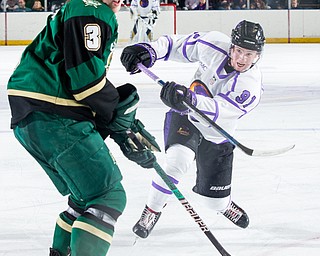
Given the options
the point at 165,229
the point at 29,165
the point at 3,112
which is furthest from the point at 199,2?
the point at 165,229

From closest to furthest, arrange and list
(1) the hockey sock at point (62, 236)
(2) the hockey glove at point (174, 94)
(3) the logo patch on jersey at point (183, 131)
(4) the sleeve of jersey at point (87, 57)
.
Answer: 1. (4) the sleeve of jersey at point (87, 57)
2. (1) the hockey sock at point (62, 236)
3. (2) the hockey glove at point (174, 94)
4. (3) the logo patch on jersey at point (183, 131)

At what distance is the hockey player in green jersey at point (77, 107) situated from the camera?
186 cm

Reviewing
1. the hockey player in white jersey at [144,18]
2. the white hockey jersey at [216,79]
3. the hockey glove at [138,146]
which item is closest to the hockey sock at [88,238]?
the hockey glove at [138,146]

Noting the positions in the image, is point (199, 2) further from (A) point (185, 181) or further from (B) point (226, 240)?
(B) point (226, 240)

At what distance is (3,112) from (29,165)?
1.73 m

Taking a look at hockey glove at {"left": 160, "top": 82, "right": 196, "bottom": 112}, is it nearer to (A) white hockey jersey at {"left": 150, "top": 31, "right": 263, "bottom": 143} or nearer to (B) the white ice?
(A) white hockey jersey at {"left": 150, "top": 31, "right": 263, "bottom": 143}

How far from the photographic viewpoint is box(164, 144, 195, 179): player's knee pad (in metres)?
2.79

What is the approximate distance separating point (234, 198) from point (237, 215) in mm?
348

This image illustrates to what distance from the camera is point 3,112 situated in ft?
18.0

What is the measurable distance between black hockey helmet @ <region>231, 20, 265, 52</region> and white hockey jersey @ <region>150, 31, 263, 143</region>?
0.33 feet

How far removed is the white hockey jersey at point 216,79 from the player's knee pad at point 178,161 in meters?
0.12

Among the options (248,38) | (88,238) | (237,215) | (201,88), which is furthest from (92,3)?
(237,215)

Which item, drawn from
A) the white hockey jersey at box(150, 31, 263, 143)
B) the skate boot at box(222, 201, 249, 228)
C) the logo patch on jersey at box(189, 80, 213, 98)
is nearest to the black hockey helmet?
the white hockey jersey at box(150, 31, 263, 143)

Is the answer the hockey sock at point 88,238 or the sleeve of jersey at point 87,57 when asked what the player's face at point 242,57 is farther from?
the hockey sock at point 88,238
